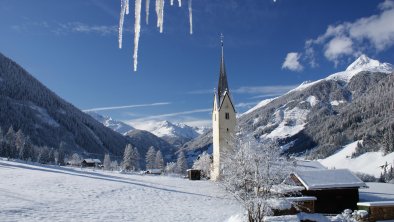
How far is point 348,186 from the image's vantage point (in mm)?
42000

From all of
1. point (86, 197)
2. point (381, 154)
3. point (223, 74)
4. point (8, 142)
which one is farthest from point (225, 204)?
point (381, 154)

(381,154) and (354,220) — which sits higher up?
(381,154)

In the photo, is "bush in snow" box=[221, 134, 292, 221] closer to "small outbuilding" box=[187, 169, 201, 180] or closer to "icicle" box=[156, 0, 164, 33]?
"icicle" box=[156, 0, 164, 33]

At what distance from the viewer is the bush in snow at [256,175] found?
26.6 metres

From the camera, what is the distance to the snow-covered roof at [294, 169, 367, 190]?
4172 centimetres

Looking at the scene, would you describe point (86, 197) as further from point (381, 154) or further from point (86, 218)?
point (381, 154)

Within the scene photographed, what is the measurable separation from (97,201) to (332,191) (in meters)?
23.4

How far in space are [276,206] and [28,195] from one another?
65.1ft

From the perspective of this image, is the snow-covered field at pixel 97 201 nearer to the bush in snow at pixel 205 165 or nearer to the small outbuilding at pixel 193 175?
the small outbuilding at pixel 193 175

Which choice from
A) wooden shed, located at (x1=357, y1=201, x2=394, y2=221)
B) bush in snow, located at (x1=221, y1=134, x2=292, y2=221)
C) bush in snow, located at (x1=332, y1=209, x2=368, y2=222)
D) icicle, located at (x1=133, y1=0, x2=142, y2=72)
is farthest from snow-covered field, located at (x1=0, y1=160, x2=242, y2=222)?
icicle, located at (x1=133, y1=0, x2=142, y2=72)

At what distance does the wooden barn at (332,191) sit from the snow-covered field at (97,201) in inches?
364

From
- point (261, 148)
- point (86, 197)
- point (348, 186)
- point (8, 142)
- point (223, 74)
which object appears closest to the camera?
point (261, 148)

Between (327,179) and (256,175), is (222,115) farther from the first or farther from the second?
(256,175)

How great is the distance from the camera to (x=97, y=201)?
1374 inches
